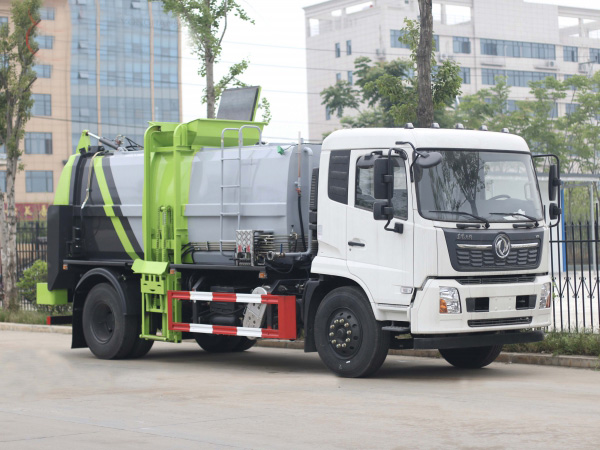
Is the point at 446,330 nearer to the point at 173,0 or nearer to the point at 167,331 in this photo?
the point at 167,331

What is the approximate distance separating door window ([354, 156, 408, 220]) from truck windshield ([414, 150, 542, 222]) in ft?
0.62

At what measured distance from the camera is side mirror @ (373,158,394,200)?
38.3 feet

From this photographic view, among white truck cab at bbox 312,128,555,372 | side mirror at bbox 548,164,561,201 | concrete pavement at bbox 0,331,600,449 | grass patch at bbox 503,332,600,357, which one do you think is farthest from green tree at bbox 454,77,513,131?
white truck cab at bbox 312,128,555,372

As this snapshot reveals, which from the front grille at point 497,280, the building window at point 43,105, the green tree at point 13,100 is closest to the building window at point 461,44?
the building window at point 43,105

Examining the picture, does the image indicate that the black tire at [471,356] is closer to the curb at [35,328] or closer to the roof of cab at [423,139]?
the roof of cab at [423,139]

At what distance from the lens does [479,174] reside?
1216 centimetres

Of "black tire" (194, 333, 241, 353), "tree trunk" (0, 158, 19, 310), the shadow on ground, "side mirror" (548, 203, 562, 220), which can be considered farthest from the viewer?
"tree trunk" (0, 158, 19, 310)

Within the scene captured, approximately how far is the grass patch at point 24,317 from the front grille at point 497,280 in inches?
480

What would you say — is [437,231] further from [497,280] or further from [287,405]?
[287,405]

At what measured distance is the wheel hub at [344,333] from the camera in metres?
12.2

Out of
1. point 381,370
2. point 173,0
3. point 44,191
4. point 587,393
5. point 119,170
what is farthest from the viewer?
point 44,191

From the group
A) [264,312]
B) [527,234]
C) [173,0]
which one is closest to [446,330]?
[527,234]

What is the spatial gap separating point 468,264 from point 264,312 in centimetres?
300

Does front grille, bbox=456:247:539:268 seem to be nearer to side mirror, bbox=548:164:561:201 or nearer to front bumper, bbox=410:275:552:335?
front bumper, bbox=410:275:552:335
